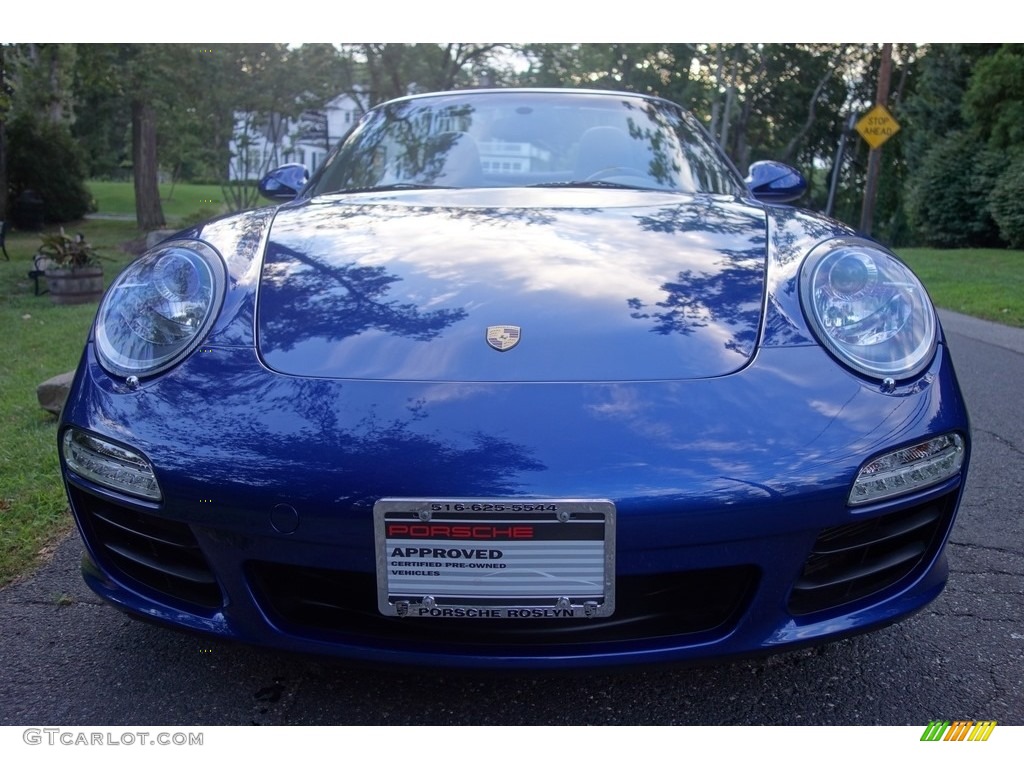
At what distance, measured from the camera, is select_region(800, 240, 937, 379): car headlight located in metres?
1.60

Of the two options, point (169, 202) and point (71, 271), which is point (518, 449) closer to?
point (71, 271)

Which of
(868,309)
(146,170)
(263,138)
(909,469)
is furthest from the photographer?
(146,170)

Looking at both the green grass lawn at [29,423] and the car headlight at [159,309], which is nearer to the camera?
the car headlight at [159,309]

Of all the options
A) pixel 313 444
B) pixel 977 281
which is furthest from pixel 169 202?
pixel 313 444

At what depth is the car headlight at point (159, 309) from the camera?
1.65m

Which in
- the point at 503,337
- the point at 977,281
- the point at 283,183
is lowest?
the point at 977,281

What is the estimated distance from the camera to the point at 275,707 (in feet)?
5.49

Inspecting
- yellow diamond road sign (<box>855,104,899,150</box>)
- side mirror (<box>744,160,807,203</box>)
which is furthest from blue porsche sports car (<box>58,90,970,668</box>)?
yellow diamond road sign (<box>855,104,899,150</box>)

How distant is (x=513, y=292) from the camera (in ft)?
5.76

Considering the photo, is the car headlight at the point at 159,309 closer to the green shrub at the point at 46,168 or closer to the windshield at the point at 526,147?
the windshield at the point at 526,147

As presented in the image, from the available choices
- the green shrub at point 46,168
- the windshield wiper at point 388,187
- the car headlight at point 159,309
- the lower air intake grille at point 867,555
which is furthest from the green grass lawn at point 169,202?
the lower air intake grille at point 867,555

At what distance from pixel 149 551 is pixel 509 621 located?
67 cm

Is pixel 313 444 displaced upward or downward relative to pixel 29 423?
upward

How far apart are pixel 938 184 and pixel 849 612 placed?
20907 millimetres
